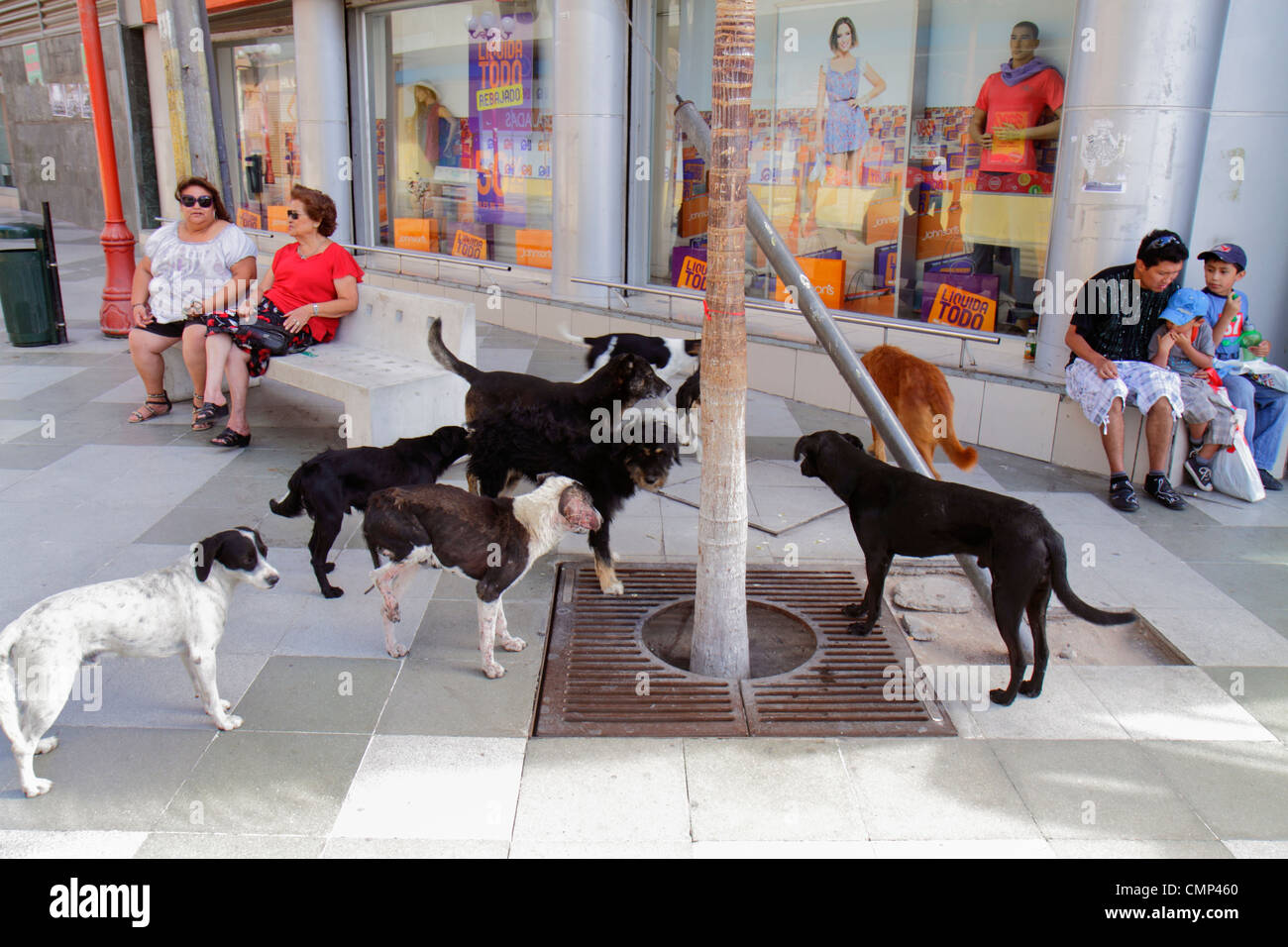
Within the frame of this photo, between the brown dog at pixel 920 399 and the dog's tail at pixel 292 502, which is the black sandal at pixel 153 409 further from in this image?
the brown dog at pixel 920 399

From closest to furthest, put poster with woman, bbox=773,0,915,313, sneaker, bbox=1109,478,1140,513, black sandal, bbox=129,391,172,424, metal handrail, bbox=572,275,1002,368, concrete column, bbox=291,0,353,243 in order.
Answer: sneaker, bbox=1109,478,1140,513
metal handrail, bbox=572,275,1002,368
black sandal, bbox=129,391,172,424
poster with woman, bbox=773,0,915,313
concrete column, bbox=291,0,353,243

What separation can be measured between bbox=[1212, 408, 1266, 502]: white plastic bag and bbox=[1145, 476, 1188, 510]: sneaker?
1.07 feet

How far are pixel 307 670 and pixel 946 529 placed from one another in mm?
2665

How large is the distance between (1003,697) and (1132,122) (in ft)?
14.3

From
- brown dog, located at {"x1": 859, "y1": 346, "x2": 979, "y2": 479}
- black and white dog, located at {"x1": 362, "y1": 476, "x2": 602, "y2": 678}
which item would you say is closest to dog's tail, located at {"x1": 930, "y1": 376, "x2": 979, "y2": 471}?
brown dog, located at {"x1": 859, "y1": 346, "x2": 979, "y2": 479}

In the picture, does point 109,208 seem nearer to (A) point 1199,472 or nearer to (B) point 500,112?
(B) point 500,112

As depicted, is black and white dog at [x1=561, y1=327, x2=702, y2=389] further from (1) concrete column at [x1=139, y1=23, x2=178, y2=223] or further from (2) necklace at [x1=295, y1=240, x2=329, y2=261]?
(1) concrete column at [x1=139, y1=23, x2=178, y2=223]

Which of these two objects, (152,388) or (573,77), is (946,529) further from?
(573,77)

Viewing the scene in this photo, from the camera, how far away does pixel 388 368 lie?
667 cm

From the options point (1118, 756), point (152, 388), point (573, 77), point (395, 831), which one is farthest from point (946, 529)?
point (573, 77)

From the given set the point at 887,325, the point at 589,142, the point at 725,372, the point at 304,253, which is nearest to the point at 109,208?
the point at 304,253

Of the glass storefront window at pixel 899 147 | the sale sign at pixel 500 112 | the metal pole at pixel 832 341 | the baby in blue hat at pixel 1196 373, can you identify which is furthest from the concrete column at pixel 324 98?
the baby in blue hat at pixel 1196 373

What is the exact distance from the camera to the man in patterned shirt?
244 inches

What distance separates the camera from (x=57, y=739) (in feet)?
11.7
